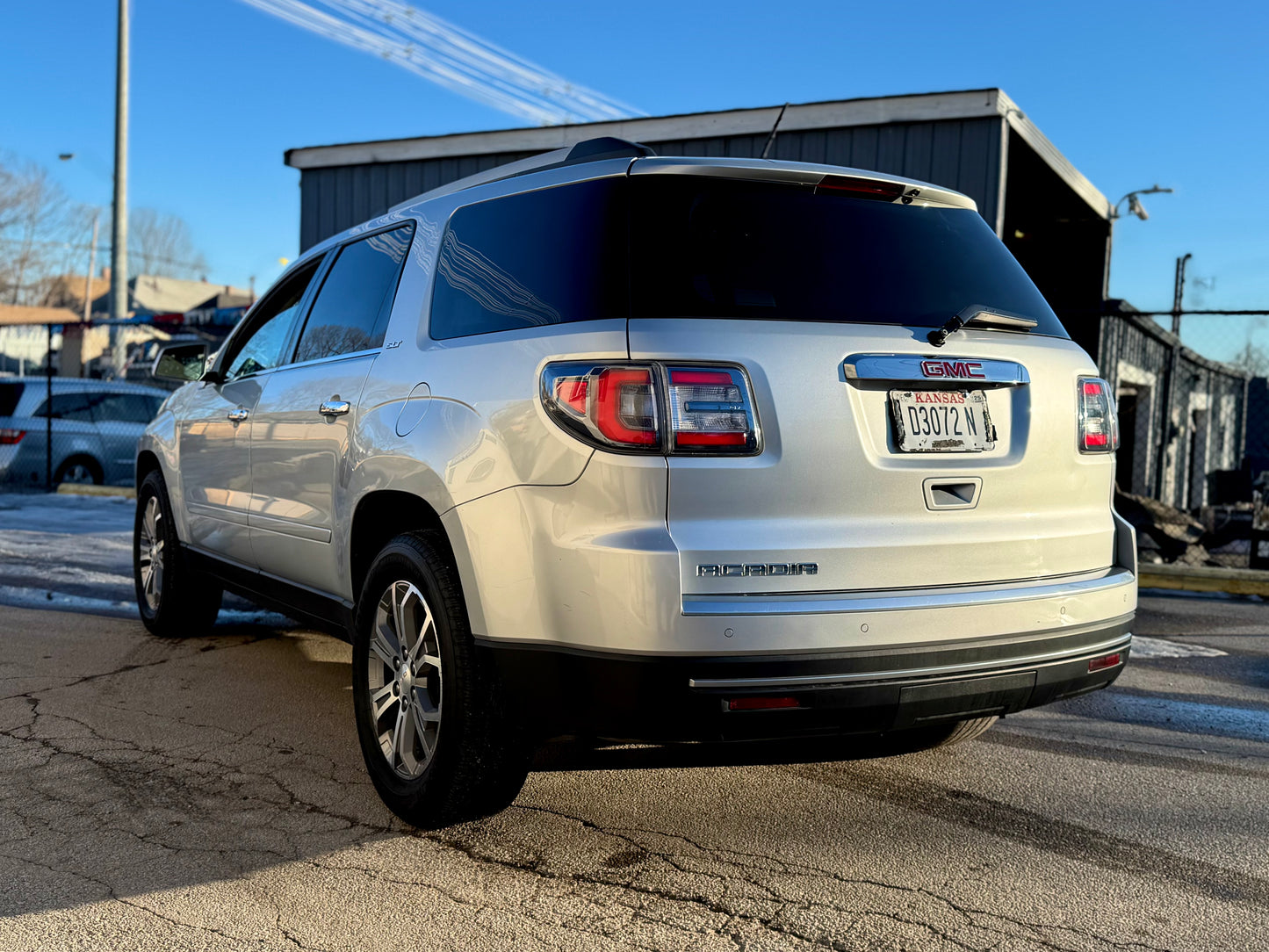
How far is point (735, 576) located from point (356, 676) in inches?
60.5

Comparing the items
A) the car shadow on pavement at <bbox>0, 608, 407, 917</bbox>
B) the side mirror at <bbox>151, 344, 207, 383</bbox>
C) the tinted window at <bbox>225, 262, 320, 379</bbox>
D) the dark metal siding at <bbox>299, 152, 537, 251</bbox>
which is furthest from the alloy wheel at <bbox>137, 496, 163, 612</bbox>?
the dark metal siding at <bbox>299, 152, 537, 251</bbox>

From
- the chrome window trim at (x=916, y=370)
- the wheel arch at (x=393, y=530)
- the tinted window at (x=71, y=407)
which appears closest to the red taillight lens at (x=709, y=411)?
the chrome window trim at (x=916, y=370)

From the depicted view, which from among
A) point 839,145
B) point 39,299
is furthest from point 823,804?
point 39,299

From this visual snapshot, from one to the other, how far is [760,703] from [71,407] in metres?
14.8

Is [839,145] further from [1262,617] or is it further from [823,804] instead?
[823,804]

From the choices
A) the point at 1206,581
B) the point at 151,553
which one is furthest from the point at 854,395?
the point at 1206,581

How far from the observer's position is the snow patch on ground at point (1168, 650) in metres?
6.19

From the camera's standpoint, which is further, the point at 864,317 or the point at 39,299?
the point at 39,299

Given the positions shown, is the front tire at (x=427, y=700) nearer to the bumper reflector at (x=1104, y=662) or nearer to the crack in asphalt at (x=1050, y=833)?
the crack in asphalt at (x=1050, y=833)

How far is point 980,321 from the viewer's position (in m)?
3.23

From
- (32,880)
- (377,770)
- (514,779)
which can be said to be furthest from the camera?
(377,770)

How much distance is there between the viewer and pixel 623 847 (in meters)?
3.26

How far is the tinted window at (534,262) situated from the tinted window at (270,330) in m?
1.42

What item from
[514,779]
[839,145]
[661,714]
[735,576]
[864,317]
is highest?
[839,145]
